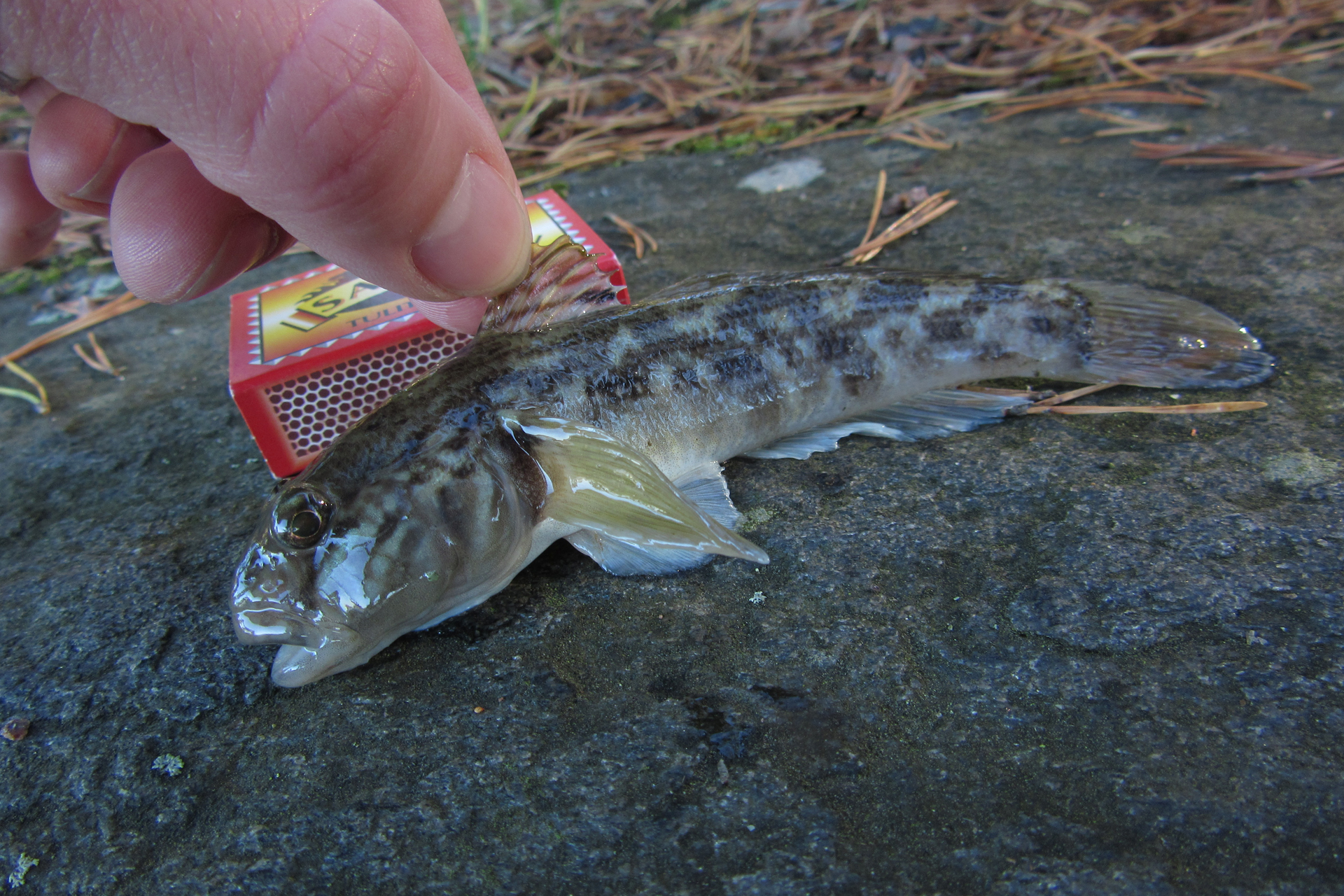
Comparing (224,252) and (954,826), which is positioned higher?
(224,252)

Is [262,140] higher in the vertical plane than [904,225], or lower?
higher

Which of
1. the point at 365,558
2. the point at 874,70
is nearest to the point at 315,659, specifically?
the point at 365,558

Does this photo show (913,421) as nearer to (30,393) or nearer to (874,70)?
(874,70)

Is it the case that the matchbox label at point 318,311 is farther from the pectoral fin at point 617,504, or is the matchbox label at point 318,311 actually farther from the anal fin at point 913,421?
the anal fin at point 913,421

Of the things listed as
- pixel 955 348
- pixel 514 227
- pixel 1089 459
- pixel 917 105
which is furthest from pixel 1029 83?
pixel 514 227

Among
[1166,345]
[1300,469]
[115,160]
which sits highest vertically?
[115,160]

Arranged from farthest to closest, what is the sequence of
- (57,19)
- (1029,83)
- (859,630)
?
(1029,83)
(859,630)
(57,19)

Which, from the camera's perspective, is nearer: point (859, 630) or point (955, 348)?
point (859, 630)

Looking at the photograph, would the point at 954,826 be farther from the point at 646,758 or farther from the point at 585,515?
the point at 585,515
